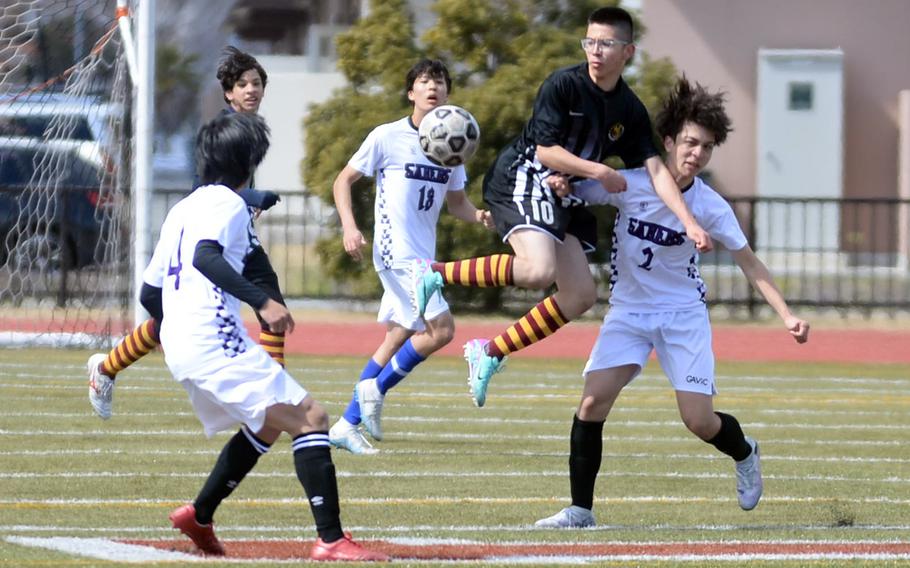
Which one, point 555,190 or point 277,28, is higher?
point 277,28

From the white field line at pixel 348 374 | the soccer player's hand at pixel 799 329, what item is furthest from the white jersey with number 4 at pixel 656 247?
the white field line at pixel 348 374

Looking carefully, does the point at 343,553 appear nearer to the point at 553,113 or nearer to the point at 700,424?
the point at 700,424

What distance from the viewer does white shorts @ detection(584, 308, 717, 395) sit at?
25.7ft

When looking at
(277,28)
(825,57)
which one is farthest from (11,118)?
(277,28)

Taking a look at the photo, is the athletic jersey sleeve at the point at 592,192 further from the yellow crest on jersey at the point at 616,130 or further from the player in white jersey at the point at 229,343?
the player in white jersey at the point at 229,343

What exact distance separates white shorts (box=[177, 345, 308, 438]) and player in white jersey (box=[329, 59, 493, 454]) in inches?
170

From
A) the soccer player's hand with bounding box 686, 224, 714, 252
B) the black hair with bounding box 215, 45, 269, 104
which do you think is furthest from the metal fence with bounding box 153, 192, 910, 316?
the soccer player's hand with bounding box 686, 224, 714, 252

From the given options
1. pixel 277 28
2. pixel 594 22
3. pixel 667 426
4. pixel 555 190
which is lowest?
pixel 667 426

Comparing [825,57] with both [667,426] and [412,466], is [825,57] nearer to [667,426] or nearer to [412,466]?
[667,426]

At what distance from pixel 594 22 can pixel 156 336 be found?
2694 millimetres

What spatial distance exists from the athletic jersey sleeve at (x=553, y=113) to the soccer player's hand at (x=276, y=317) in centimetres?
241

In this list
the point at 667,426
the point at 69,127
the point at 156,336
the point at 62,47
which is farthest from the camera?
the point at 62,47

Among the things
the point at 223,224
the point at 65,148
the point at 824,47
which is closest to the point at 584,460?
the point at 223,224

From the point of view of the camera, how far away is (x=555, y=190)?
8336 millimetres
